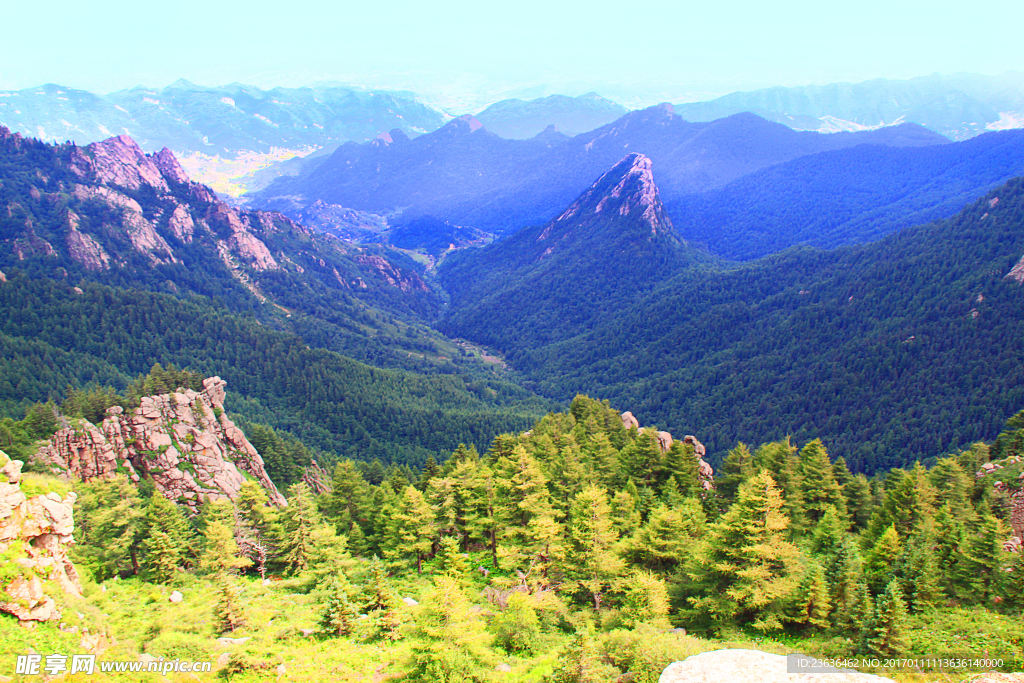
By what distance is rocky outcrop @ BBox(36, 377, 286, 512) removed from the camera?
78.9 meters

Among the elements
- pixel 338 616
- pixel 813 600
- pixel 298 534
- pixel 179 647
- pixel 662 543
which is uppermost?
pixel 813 600

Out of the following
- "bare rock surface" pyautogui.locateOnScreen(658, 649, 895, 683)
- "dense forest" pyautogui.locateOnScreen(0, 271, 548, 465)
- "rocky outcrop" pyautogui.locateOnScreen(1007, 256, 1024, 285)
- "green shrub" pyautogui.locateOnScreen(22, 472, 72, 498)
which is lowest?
"dense forest" pyautogui.locateOnScreen(0, 271, 548, 465)

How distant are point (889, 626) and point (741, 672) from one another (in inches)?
597

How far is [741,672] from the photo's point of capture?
2208cm

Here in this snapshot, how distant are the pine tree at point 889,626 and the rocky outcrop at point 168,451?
80.7 m

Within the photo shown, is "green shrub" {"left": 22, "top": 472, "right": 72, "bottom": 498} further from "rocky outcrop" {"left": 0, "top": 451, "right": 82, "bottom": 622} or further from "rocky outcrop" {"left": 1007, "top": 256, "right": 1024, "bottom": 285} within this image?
"rocky outcrop" {"left": 1007, "top": 256, "right": 1024, "bottom": 285}

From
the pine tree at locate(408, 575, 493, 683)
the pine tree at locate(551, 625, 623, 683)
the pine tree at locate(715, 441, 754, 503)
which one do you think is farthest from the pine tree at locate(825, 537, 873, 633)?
the pine tree at locate(715, 441, 754, 503)

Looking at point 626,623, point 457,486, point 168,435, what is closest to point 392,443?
point 168,435

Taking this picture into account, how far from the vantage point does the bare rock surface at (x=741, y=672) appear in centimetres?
2102

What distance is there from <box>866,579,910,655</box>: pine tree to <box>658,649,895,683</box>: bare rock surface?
9.88 meters

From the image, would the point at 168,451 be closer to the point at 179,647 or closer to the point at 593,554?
the point at 179,647

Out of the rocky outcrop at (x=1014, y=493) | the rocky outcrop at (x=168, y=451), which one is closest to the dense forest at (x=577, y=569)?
the rocky outcrop at (x=1014, y=493)

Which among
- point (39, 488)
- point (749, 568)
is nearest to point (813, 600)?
point (749, 568)

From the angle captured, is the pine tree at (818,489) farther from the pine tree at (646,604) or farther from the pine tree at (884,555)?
the pine tree at (646,604)
